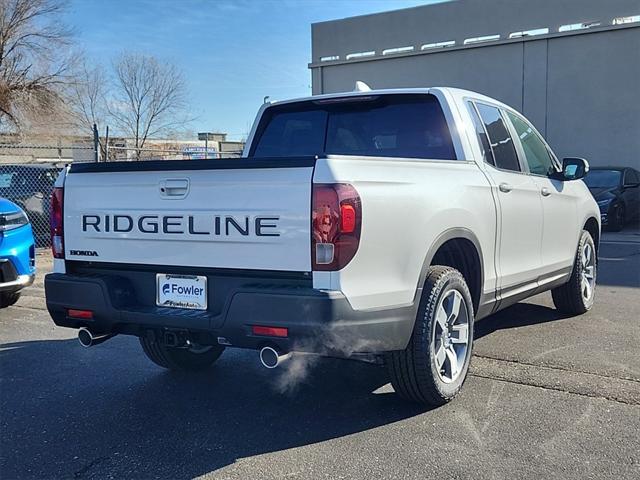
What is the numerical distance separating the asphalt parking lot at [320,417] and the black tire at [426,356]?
15 centimetres

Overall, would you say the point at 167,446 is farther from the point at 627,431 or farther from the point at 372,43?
the point at 372,43

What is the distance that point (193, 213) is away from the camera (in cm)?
332

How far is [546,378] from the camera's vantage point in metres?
4.26

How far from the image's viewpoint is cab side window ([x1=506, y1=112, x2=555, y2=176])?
5195 millimetres

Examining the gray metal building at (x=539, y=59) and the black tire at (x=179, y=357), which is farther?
the gray metal building at (x=539, y=59)

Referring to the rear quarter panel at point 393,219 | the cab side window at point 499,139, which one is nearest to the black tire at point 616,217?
the cab side window at point 499,139

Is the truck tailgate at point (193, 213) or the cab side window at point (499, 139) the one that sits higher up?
the cab side window at point (499, 139)

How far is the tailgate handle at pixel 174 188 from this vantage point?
132 inches

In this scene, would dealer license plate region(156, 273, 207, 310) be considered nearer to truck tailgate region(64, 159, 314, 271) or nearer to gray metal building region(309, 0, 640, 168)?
truck tailgate region(64, 159, 314, 271)

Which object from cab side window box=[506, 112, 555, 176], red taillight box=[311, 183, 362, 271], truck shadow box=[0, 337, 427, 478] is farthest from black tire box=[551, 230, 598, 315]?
red taillight box=[311, 183, 362, 271]

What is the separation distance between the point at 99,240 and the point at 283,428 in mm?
1540

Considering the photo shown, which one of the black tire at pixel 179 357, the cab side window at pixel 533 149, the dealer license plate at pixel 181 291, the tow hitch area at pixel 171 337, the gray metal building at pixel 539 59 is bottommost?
the black tire at pixel 179 357

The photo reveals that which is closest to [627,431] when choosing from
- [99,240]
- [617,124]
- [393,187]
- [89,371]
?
[393,187]

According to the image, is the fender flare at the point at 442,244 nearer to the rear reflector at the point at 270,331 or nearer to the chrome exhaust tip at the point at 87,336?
the rear reflector at the point at 270,331
